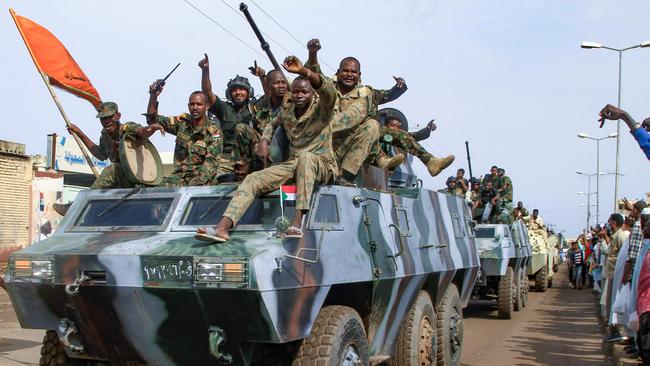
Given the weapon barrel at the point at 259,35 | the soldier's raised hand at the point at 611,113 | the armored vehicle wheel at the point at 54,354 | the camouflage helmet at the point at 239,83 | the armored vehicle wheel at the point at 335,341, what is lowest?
the armored vehicle wheel at the point at 54,354

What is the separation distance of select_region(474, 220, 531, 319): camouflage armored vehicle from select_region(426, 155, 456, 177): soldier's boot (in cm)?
443

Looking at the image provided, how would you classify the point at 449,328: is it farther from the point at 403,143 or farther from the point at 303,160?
the point at 303,160

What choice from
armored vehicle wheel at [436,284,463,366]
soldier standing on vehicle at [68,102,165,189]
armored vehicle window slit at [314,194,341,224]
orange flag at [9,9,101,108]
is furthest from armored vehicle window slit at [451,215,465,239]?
orange flag at [9,9,101,108]

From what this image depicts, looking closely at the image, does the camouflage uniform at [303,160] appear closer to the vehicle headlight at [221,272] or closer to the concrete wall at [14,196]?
the vehicle headlight at [221,272]

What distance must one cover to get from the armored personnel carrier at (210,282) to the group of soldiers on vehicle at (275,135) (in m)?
0.20

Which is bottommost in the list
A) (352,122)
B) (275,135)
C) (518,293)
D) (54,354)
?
(518,293)

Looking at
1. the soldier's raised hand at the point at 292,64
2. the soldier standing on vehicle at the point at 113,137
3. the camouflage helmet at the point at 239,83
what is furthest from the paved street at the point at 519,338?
the soldier's raised hand at the point at 292,64

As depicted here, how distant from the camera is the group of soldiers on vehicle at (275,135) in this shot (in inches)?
201

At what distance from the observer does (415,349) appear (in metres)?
6.27

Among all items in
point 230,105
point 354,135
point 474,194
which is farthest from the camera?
point 474,194

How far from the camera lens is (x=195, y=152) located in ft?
21.2

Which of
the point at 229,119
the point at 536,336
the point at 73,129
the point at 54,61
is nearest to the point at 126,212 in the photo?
the point at 73,129

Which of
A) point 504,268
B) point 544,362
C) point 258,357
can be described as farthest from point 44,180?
point 258,357

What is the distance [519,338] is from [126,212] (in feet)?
21.6
